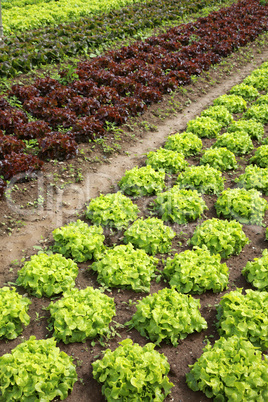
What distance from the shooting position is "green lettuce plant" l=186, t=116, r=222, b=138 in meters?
10.9

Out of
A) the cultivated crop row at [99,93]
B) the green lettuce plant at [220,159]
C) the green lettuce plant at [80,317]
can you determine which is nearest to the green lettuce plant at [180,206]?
the green lettuce plant at [220,159]

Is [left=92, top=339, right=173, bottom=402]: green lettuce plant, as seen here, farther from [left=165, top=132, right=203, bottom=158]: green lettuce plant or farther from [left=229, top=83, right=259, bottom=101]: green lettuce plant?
[left=229, top=83, right=259, bottom=101]: green lettuce plant

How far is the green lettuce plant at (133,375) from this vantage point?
4492 millimetres

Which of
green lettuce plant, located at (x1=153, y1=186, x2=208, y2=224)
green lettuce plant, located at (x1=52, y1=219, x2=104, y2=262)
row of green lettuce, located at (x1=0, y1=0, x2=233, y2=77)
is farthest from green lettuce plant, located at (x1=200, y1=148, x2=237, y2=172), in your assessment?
row of green lettuce, located at (x1=0, y1=0, x2=233, y2=77)

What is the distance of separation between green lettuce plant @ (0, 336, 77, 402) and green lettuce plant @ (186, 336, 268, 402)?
1.57 metres

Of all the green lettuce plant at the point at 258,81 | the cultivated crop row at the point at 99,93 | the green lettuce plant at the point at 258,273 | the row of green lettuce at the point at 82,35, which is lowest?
the green lettuce plant at the point at 258,273

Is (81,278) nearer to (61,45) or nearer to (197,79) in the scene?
(197,79)

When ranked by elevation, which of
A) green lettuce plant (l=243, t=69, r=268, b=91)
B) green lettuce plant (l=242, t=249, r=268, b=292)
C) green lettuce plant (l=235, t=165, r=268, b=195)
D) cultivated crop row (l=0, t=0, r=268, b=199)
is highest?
cultivated crop row (l=0, t=0, r=268, b=199)

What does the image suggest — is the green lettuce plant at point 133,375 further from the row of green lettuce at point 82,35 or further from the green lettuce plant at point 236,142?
the row of green lettuce at point 82,35

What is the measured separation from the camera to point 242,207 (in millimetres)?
7770

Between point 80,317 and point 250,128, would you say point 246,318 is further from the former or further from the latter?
point 250,128

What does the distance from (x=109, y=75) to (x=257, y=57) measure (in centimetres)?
908

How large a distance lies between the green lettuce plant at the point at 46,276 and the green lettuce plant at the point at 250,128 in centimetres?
697

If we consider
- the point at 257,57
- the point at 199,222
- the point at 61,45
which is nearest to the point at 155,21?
the point at 257,57
